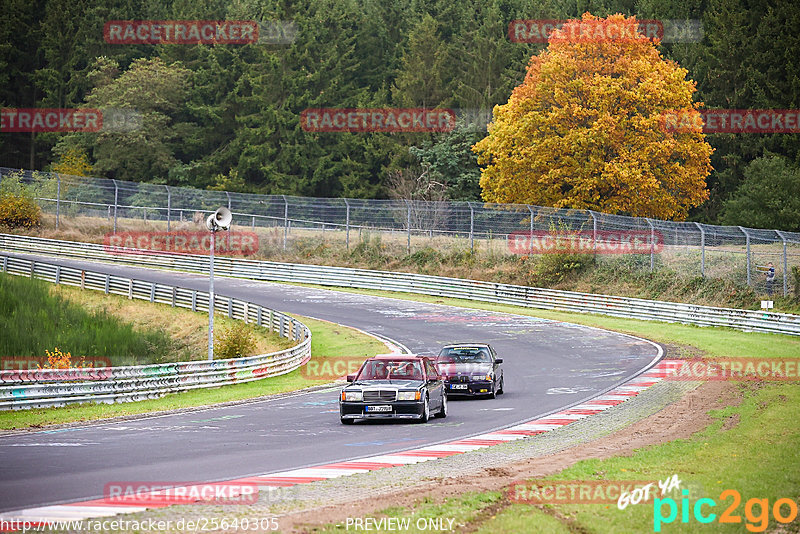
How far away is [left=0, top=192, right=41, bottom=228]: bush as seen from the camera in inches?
2512

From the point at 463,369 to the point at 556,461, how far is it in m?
10.5

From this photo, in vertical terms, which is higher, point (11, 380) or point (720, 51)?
point (720, 51)

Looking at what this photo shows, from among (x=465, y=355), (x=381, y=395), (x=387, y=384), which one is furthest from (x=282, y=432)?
(x=465, y=355)

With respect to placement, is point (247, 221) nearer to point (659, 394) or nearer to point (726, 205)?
point (726, 205)

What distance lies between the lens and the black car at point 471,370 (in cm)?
2372

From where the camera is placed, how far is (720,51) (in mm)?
71188

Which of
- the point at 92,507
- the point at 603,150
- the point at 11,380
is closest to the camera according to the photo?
the point at 92,507

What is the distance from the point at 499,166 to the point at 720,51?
2645cm

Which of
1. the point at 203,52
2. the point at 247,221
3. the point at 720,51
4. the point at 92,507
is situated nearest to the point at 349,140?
the point at 203,52
